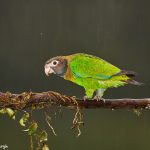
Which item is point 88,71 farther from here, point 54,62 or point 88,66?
point 54,62

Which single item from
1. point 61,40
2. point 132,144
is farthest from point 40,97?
point 132,144

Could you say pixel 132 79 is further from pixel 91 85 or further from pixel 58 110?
pixel 58 110

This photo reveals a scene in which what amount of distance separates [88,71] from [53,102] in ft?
1.16

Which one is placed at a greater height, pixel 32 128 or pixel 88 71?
pixel 88 71

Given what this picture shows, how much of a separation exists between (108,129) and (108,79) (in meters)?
3.21

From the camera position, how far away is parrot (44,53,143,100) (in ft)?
8.32

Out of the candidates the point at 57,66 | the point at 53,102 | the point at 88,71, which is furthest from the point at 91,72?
the point at 53,102

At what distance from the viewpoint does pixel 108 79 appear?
2537 mm

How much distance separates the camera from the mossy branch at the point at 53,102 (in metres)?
2.21

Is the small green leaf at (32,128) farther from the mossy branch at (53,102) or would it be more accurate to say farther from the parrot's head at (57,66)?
the parrot's head at (57,66)

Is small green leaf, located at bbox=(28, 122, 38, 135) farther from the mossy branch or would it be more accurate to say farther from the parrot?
the parrot

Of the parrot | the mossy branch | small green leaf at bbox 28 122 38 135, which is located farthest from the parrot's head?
small green leaf at bbox 28 122 38 135

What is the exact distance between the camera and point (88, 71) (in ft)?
8.43

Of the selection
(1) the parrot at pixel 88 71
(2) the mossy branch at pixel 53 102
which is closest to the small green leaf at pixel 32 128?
(2) the mossy branch at pixel 53 102
